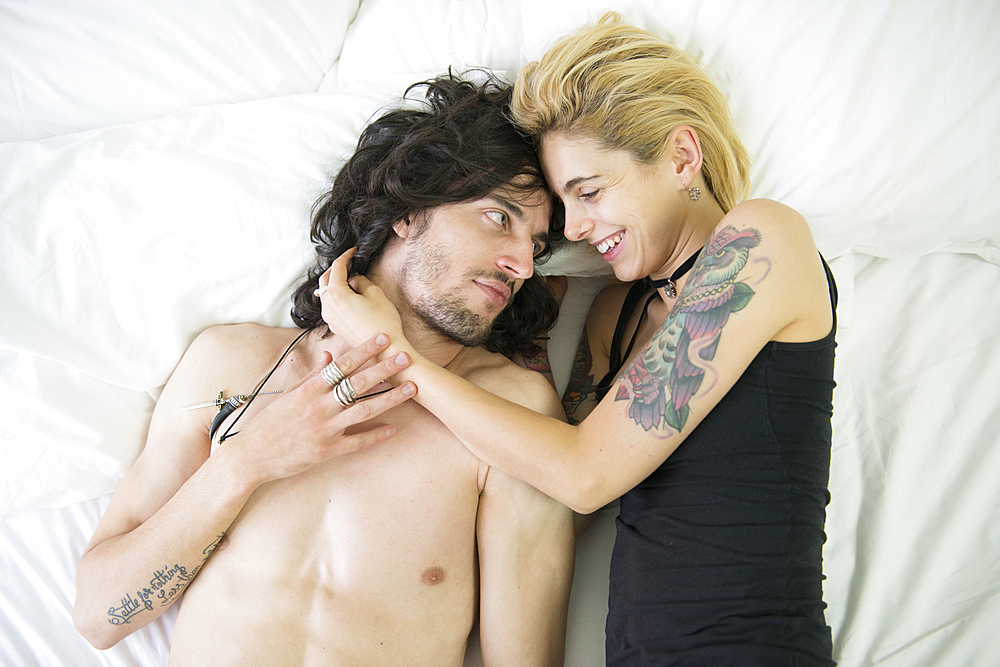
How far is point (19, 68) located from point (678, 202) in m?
1.94

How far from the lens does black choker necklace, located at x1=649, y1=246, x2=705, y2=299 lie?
1595mm

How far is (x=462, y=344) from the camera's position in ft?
5.66

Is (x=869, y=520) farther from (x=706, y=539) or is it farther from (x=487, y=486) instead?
(x=487, y=486)

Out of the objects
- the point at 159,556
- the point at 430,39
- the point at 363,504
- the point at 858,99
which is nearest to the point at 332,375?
the point at 363,504

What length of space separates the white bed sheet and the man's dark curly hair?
9 centimetres

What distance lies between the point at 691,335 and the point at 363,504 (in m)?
0.87

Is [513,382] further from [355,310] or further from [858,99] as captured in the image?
[858,99]

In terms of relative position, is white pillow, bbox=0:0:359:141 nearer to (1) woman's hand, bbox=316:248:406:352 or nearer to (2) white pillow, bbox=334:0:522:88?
(2) white pillow, bbox=334:0:522:88

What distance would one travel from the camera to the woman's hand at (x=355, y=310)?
151 centimetres

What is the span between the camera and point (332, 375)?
147cm

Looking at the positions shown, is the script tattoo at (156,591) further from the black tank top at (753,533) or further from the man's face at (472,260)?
the black tank top at (753,533)

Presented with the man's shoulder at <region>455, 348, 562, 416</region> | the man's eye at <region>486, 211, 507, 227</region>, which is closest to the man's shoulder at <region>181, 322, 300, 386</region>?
the man's shoulder at <region>455, 348, 562, 416</region>

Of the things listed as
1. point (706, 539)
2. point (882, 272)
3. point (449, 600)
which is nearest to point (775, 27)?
point (882, 272)

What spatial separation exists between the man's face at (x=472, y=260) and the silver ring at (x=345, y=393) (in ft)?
1.08
